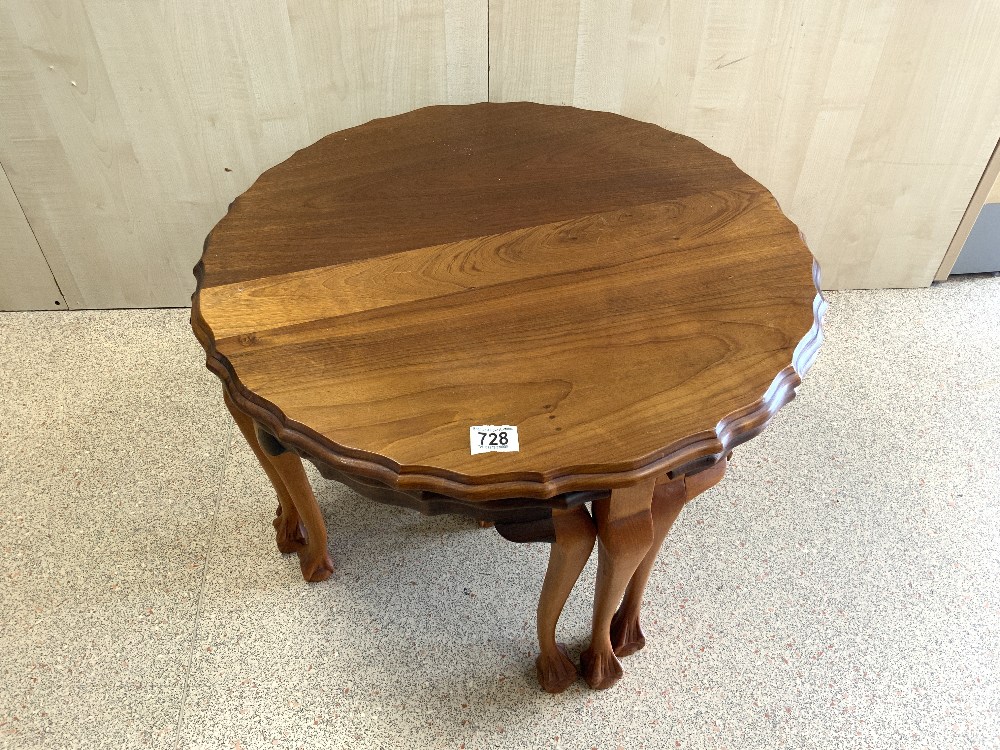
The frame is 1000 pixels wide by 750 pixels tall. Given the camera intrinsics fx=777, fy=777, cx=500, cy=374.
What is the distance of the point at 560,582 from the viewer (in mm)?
1108

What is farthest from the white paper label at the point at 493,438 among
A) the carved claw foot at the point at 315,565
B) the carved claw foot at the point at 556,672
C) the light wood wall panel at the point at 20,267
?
the light wood wall panel at the point at 20,267

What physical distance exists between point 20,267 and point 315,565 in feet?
3.78

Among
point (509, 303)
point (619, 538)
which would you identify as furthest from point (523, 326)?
point (619, 538)

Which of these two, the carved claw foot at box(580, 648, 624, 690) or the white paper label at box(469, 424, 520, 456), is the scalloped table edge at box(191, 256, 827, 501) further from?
the carved claw foot at box(580, 648, 624, 690)

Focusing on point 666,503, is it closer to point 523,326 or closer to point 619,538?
point 619,538

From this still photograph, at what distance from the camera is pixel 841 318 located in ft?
6.57

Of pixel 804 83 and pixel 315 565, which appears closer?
pixel 315 565

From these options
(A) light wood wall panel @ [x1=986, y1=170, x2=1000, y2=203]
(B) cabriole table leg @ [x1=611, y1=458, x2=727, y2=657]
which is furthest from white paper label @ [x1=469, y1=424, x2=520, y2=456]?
(A) light wood wall panel @ [x1=986, y1=170, x2=1000, y2=203]

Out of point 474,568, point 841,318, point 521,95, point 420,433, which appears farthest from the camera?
point 841,318

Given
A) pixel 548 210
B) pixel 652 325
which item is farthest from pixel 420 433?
pixel 548 210

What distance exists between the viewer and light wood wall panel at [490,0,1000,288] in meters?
1.57

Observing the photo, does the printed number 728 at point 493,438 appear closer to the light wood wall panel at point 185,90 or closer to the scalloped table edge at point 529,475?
the scalloped table edge at point 529,475

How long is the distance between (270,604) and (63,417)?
72 centimetres

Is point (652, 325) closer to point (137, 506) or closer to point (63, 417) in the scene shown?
point (137, 506)
